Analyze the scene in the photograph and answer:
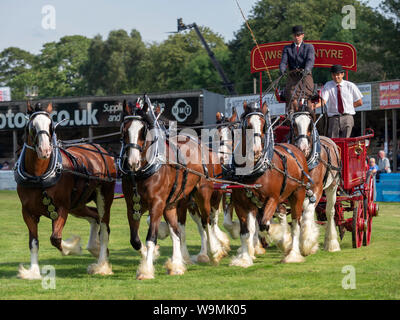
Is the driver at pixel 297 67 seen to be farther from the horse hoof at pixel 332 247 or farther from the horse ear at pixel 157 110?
the horse ear at pixel 157 110

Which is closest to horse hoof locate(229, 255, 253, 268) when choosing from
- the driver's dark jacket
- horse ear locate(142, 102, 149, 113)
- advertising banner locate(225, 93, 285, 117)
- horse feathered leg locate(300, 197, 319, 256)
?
horse feathered leg locate(300, 197, 319, 256)

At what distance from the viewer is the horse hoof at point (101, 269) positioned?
9.05 metres

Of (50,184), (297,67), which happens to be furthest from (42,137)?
(297,67)

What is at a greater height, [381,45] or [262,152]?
[381,45]

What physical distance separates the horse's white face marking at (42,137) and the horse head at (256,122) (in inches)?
105

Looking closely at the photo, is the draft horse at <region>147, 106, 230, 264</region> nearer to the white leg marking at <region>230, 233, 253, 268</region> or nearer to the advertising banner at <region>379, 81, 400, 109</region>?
the white leg marking at <region>230, 233, 253, 268</region>

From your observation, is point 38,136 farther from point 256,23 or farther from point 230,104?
point 256,23

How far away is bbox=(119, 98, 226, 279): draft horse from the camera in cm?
823

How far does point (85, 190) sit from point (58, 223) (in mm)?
860

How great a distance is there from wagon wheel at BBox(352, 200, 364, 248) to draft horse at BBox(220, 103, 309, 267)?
Result: 1810 millimetres

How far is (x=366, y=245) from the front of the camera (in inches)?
465

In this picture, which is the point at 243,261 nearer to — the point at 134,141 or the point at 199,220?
the point at 199,220

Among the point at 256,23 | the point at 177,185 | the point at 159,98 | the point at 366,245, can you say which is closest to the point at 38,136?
the point at 177,185

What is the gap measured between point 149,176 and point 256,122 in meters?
1.72
